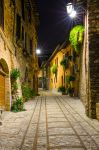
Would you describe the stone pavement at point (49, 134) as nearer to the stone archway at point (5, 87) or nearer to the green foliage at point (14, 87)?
the stone archway at point (5, 87)

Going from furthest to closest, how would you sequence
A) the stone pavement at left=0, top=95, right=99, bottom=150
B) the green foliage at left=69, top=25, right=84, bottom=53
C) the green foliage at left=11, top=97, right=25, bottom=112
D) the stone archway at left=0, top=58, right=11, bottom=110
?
1. the green foliage at left=69, top=25, right=84, bottom=53
2. the green foliage at left=11, top=97, right=25, bottom=112
3. the stone archway at left=0, top=58, right=11, bottom=110
4. the stone pavement at left=0, top=95, right=99, bottom=150

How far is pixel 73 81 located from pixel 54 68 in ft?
44.0

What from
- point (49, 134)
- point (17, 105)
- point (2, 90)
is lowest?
point (49, 134)

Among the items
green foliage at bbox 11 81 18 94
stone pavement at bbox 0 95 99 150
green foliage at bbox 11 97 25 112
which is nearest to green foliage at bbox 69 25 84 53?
green foliage at bbox 11 81 18 94

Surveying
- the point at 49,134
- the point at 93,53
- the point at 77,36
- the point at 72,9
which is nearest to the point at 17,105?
the point at 93,53

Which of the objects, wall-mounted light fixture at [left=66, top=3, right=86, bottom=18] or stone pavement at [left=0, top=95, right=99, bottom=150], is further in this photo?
wall-mounted light fixture at [left=66, top=3, right=86, bottom=18]

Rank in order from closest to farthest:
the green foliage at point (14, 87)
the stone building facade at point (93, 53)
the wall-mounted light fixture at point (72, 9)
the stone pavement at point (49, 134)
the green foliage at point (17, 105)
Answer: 1. the stone pavement at point (49, 134)
2. the stone building facade at point (93, 53)
3. the wall-mounted light fixture at point (72, 9)
4. the green foliage at point (17, 105)
5. the green foliage at point (14, 87)

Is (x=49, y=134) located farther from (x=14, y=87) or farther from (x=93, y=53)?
(x=14, y=87)

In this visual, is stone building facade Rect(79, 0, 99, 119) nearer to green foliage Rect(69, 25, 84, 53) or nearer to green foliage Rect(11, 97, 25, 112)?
green foliage Rect(11, 97, 25, 112)

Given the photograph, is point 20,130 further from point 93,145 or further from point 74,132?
point 93,145

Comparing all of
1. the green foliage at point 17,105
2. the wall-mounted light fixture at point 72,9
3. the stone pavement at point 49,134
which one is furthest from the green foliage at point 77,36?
the stone pavement at point 49,134

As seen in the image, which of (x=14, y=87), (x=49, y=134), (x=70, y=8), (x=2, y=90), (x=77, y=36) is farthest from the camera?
(x=77, y=36)

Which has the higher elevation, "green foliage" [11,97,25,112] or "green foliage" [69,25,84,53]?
"green foliage" [69,25,84,53]

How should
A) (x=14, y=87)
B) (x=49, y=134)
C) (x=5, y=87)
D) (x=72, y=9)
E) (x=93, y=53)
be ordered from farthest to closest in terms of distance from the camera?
(x=14, y=87)
(x=5, y=87)
(x=72, y=9)
(x=93, y=53)
(x=49, y=134)
